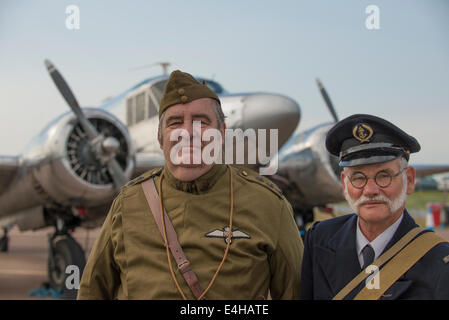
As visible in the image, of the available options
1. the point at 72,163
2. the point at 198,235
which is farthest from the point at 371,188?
the point at 72,163

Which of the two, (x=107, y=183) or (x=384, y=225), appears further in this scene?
(x=107, y=183)

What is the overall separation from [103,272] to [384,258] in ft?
3.96

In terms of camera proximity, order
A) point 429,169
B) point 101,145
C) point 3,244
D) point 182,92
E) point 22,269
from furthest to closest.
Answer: point 3,244 → point 22,269 → point 429,169 → point 101,145 → point 182,92

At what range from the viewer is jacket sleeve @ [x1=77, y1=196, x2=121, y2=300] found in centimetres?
213

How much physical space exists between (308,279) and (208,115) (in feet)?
2.73

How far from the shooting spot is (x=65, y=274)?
805cm

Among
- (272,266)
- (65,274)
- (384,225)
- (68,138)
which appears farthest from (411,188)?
(65,274)

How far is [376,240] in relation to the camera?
190 cm

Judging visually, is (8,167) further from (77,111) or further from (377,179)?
(377,179)

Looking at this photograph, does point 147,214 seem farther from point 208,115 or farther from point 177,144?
point 208,115

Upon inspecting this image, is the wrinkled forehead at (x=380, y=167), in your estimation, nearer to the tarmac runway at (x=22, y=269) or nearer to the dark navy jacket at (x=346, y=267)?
the dark navy jacket at (x=346, y=267)

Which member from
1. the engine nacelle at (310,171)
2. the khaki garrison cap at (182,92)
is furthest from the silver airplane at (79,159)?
the khaki garrison cap at (182,92)

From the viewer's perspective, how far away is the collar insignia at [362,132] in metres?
2.00

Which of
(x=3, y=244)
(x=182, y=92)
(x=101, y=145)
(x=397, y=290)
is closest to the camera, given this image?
(x=397, y=290)
